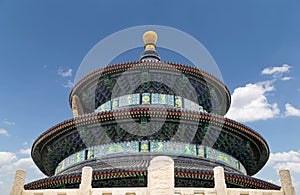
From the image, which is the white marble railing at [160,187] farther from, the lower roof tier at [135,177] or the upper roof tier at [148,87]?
the upper roof tier at [148,87]

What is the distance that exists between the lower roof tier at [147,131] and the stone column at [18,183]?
522cm

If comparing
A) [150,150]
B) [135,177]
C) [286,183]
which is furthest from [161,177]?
[150,150]

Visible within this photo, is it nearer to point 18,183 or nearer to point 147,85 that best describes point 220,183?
point 18,183

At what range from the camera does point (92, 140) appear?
1566cm

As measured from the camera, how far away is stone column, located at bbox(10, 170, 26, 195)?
9.50m

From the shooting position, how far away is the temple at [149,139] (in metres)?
12.1

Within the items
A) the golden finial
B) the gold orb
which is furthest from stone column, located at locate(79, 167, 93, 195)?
the gold orb

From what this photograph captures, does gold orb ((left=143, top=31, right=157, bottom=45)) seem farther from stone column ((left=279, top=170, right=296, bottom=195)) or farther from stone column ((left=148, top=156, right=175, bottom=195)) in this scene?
stone column ((left=148, top=156, right=175, bottom=195))

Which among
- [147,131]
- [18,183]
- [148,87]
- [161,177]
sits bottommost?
[161,177]

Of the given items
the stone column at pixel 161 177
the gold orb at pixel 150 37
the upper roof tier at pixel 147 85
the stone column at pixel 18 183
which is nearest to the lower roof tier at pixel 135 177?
the stone column at pixel 18 183

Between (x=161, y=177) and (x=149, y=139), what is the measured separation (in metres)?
7.02

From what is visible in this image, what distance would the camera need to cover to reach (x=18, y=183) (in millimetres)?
9672

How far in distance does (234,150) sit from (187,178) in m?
5.06

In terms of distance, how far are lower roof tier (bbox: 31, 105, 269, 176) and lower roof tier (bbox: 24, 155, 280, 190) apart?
1329 millimetres
